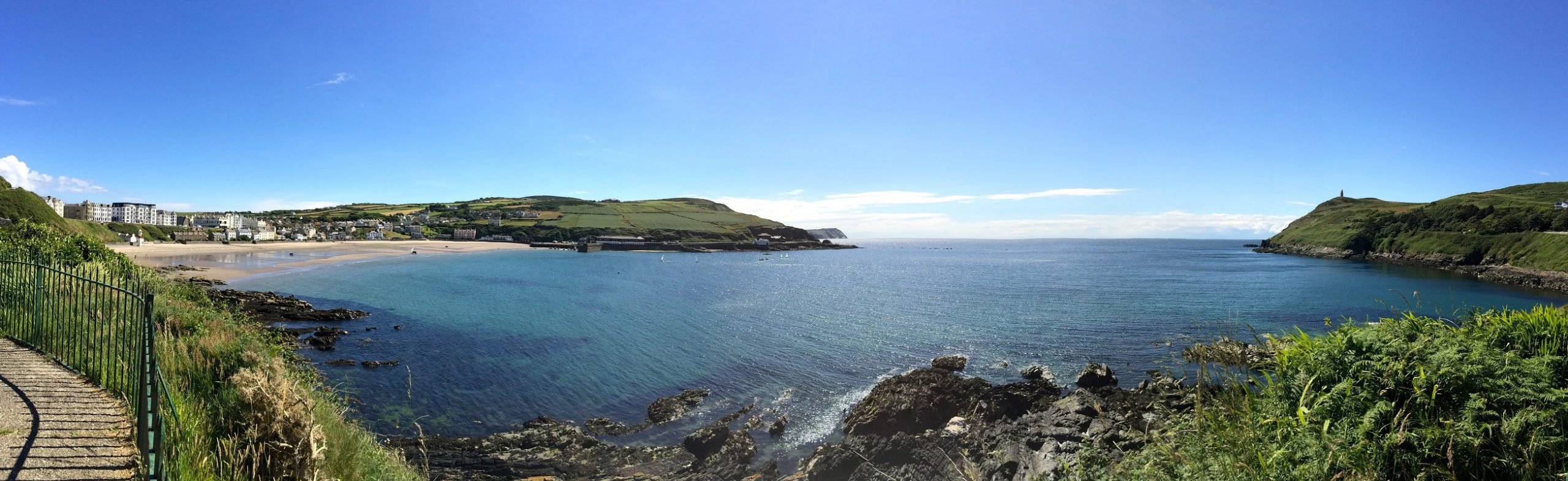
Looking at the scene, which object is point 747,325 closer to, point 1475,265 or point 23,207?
point 23,207

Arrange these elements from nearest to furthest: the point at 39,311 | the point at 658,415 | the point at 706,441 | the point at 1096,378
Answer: the point at 39,311 < the point at 706,441 < the point at 658,415 < the point at 1096,378

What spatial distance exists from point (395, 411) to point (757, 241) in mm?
143939

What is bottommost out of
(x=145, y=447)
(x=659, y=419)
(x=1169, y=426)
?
(x=659, y=419)

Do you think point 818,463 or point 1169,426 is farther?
point 818,463

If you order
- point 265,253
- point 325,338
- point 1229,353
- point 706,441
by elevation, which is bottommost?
point 706,441

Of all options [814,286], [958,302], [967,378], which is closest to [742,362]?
[967,378]

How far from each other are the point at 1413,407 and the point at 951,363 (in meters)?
20.4

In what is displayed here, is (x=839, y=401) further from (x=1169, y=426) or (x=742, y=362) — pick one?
(x=1169, y=426)

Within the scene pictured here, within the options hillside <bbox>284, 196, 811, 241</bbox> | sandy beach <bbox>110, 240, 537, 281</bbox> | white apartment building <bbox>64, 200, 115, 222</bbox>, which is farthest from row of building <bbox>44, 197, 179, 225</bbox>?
sandy beach <bbox>110, 240, 537, 281</bbox>

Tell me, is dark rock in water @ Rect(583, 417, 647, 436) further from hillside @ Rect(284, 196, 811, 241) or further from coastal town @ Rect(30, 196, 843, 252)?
hillside @ Rect(284, 196, 811, 241)

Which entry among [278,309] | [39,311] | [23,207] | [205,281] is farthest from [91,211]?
[39,311]

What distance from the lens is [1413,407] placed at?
4.56m

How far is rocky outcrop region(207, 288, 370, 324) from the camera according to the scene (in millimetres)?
32281

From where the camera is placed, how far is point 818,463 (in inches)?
561
